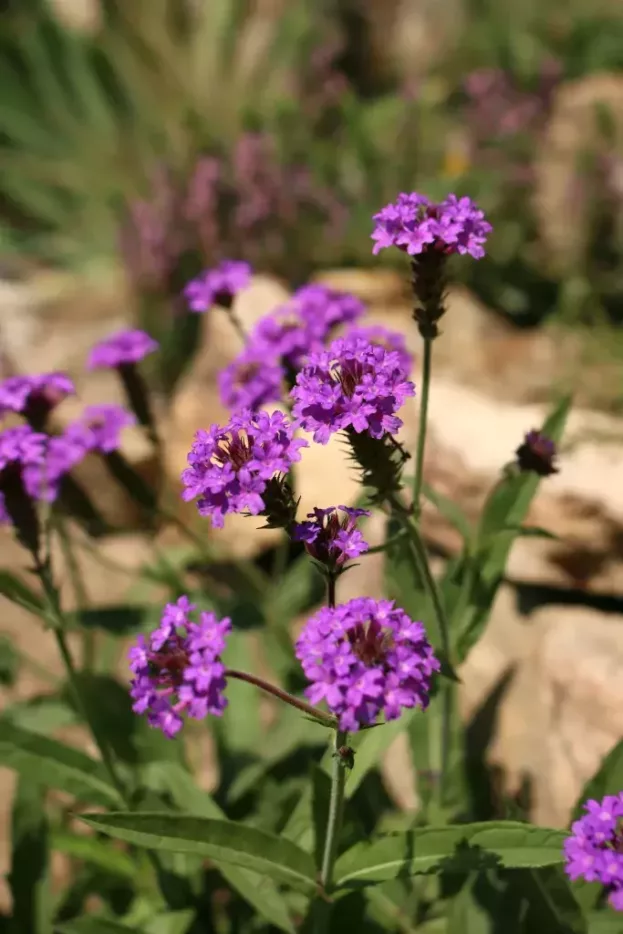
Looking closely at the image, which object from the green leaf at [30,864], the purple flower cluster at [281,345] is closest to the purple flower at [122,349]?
the purple flower cluster at [281,345]

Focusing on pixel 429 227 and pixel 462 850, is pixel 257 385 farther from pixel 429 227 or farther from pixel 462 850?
pixel 462 850

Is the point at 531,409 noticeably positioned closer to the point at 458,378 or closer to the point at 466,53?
the point at 458,378

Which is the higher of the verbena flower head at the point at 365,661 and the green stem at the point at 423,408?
the green stem at the point at 423,408

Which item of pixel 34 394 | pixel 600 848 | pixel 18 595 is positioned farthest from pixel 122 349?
pixel 600 848

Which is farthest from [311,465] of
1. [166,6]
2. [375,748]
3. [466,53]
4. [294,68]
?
[166,6]

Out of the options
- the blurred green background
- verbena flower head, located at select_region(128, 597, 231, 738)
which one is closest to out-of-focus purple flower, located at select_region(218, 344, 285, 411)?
verbena flower head, located at select_region(128, 597, 231, 738)

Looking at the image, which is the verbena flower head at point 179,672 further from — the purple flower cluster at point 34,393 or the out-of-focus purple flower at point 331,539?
the purple flower cluster at point 34,393
